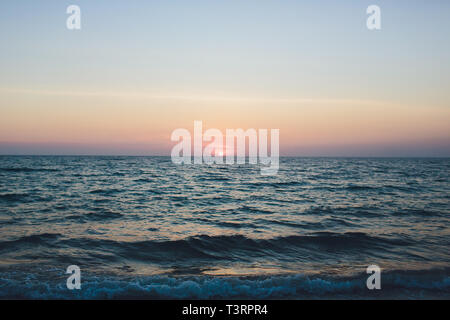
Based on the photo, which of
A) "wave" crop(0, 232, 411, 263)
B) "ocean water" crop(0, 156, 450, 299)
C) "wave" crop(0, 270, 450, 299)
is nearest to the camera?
"wave" crop(0, 270, 450, 299)

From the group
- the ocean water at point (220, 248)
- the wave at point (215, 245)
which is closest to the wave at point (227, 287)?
the ocean water at point (220, 248)

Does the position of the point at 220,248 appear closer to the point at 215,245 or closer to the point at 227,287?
the point at 215,245

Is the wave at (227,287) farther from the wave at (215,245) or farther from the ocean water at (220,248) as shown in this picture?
the wave at (215,245)

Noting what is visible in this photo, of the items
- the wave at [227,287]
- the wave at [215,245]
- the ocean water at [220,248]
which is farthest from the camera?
the wave at [215,245]

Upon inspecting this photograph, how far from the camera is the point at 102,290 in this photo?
6.37 meters

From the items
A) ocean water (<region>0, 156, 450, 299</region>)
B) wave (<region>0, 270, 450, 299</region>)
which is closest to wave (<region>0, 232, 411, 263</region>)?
ocean water (<region>0, 156, 450, 299</region>)

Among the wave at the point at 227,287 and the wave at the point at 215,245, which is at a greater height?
the wave at the point at 227,287

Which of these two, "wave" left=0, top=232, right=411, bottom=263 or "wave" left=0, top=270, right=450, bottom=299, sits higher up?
"wave" left=0, top=270, right=450, bottom=299

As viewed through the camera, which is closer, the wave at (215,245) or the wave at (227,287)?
the wave at (227,287)

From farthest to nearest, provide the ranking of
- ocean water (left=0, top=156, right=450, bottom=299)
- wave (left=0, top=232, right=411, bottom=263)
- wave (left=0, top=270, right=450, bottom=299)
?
wave (left=0, top=232, right=411, bottom=263), ocean water (left=0, top=156, right=450, bottom=299), wave (left=0, top=270, right=450, bottom=299)

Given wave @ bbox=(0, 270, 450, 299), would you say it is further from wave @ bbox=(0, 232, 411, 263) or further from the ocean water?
wave @ bbox=(0, 232, 411, 263)

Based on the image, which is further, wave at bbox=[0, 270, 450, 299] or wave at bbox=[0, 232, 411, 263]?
wave at bbox=[0, 232, 411, 263]

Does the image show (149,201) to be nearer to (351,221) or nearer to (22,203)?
(22,203)

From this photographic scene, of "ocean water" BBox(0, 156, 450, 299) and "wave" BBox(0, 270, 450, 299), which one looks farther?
"ocean water" BBox(0, 156, 450, 299)
